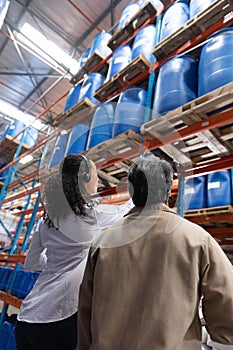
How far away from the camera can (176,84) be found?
8.02 feet

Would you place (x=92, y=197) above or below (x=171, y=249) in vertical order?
above

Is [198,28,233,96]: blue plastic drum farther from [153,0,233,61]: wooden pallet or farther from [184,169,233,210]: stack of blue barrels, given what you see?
[184,169,233,210]: stack of blue barrels

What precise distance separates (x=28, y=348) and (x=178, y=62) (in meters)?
2.88

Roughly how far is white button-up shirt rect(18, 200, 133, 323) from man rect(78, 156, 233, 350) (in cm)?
29

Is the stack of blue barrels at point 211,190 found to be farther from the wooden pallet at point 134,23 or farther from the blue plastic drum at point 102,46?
the blue plastic drum at point 102,46

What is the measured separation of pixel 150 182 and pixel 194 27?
8.62ft

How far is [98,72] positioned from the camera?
4.93 m

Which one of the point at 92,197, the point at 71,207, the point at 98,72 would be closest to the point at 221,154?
the point at 92,197

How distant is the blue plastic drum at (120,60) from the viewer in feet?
12.7

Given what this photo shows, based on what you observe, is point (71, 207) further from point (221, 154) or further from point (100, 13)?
point (100, 13)

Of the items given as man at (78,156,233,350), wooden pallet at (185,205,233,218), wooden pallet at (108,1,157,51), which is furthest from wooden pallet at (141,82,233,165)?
wooden pallet at (108,1,157,51)

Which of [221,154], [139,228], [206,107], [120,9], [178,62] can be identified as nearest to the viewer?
[139,228]

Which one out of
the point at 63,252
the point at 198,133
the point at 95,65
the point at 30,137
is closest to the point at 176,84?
the point at 198,133

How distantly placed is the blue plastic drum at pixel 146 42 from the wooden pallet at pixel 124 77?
0.75 feet
